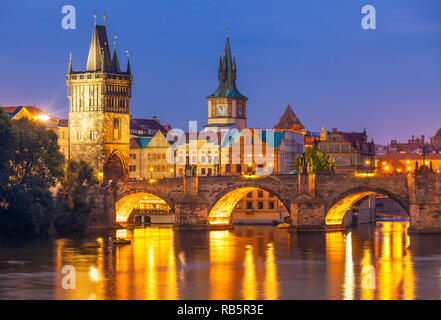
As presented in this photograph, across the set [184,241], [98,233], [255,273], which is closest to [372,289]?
[255,273]

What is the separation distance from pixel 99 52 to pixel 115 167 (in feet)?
49.4

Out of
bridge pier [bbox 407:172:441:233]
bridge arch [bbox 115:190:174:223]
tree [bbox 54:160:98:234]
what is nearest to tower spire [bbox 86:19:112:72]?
bridge arch [bbox 115:190:174:223]

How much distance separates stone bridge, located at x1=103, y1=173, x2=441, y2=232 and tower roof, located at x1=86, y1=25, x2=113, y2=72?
2983cm

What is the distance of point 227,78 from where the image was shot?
170 metres

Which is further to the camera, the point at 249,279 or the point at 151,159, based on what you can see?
the point at 151,159

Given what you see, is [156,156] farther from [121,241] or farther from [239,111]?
[121,241]

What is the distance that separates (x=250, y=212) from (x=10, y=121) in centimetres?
3879

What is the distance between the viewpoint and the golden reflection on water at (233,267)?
60125 millimetres

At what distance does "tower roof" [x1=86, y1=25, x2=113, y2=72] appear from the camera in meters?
138

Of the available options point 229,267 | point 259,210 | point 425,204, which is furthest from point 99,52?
point 229,267
